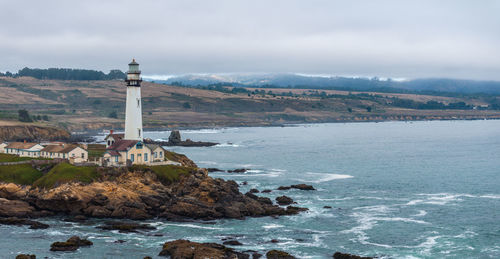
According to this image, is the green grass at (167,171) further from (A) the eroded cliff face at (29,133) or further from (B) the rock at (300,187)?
(A) the eroded cliff face at (29,133)

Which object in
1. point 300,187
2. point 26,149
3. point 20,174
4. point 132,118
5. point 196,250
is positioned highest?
point 132,118

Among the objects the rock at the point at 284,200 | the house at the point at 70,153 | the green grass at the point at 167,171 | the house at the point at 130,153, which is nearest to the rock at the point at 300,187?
the rock at the point at 284,200

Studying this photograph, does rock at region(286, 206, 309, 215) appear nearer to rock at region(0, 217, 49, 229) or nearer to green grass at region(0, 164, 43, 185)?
rock at region(0, 217, 49, 229)

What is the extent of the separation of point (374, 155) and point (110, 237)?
8070 cm

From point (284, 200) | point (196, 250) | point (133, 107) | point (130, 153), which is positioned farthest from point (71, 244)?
point (284, 200)

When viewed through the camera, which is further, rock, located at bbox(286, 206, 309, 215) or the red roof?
the red roof

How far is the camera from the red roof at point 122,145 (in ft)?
214

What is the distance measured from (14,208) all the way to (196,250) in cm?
2312

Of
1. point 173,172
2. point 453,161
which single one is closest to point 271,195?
point 173,172

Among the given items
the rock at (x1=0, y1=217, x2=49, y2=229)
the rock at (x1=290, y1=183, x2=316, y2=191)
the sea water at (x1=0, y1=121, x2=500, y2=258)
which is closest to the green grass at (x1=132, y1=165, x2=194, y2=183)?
the sea water at (x1=0, y1=121, x2=500, y2=258)

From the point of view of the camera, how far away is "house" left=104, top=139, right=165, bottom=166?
64625mm

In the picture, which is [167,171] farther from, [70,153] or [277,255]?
[277,255]

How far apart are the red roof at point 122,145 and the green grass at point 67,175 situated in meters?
4.13

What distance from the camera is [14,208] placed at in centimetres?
5688
